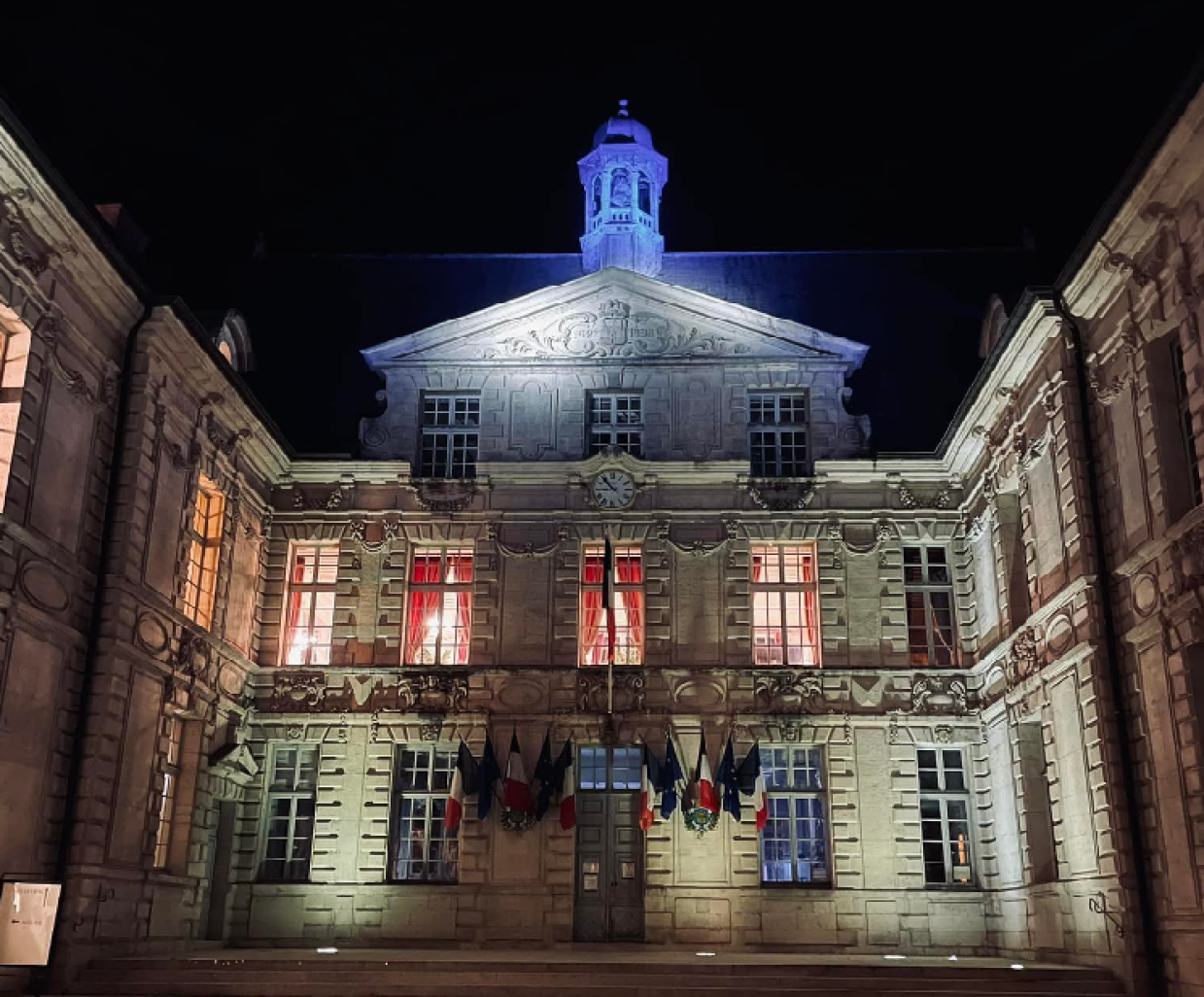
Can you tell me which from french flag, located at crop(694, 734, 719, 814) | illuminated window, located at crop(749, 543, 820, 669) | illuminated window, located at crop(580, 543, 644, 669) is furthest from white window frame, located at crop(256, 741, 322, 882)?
illuminated window, located at crop(749, 543, 820, 669)

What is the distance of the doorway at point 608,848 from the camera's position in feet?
62.3

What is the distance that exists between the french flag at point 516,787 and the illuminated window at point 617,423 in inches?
210

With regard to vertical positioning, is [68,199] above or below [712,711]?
above

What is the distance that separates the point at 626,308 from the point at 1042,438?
826cm

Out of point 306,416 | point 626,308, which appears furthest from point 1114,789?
point 306,416

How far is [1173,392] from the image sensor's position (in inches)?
528

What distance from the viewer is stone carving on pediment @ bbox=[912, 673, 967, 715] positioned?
1961cm

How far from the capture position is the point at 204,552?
61.5 feet

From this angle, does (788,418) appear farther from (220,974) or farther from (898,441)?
(220,974)

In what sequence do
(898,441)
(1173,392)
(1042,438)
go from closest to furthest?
(1173,392)
(1042,438)
(898,441)

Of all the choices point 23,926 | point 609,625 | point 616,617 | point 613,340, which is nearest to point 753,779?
point 609,625

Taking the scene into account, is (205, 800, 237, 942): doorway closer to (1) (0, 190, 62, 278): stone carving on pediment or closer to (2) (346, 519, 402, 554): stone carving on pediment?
(2) (346, 519, 402, 554): stone carving on pediment

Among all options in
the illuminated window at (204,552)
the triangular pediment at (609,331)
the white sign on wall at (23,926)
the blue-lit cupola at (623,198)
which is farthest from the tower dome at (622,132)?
the white sign on wall at (23,926)

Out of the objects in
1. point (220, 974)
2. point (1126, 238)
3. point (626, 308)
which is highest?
point (626, 308)
